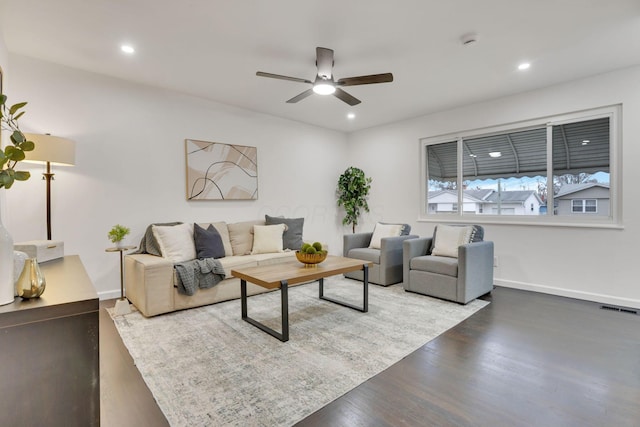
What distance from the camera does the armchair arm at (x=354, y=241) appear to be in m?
A: 4.83

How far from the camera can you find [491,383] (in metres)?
2.02

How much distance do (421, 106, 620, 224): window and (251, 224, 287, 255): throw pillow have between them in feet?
8.35

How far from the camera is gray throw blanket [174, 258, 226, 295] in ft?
10.7

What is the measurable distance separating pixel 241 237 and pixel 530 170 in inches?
160

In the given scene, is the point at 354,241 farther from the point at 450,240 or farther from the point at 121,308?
the point at 121,308

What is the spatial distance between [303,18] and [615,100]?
3624 millimetres

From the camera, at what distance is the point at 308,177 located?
5.79 metres

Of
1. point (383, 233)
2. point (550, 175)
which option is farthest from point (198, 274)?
point (550, 175)

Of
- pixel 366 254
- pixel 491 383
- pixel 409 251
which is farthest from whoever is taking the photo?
pixel 366 254

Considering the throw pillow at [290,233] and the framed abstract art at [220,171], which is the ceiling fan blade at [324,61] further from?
the throw pillow at [290,233]

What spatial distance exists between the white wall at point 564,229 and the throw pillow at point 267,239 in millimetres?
2375

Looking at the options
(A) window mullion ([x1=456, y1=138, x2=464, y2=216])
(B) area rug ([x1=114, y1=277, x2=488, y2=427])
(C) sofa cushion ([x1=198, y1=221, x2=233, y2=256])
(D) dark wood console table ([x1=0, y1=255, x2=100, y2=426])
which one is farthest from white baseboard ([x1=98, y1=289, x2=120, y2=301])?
(A) window mullion ([x1=456, y1=138, x2=464, y2=216])

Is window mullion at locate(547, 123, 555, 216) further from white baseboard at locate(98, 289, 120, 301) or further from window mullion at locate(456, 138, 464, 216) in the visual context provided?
white baseboard at locate(98, 289, 120, 301)

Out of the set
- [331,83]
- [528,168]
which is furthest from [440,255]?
[331,83]
